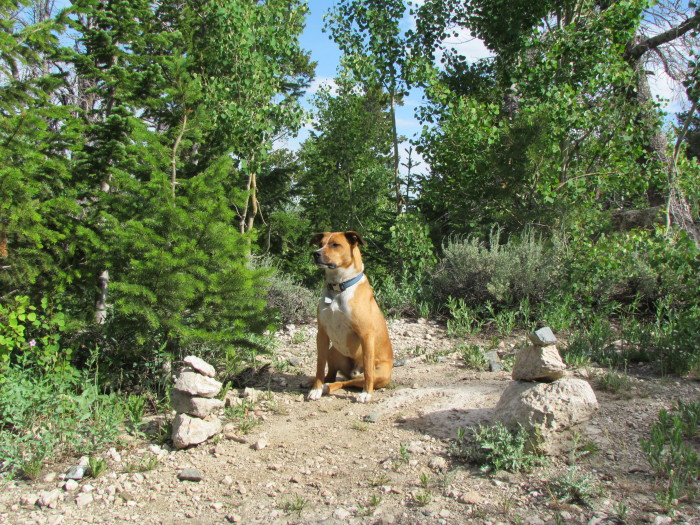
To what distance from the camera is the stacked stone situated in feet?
12.3

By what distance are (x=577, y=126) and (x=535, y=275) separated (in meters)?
2.57

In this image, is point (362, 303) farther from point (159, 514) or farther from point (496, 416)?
point (159, 514)

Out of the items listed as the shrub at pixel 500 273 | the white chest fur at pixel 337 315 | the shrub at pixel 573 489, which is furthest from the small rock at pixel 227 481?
the shrub at pixel 500 273

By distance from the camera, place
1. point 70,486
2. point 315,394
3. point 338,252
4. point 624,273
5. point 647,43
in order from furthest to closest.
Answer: point 647,43 → point 624,273 → point 315,394 → point 338,252 → point 70,486

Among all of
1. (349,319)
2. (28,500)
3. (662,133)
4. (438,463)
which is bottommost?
(28,500)

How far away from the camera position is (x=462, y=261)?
7805mm

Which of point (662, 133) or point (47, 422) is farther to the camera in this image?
point (662, 133)

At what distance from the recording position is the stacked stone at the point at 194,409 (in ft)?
12.3

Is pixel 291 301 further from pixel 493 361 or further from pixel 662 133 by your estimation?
pixel 662 133

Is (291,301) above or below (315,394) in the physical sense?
above

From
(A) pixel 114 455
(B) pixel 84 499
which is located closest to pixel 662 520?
(B) pixel 84 499

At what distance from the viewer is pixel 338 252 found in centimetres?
452

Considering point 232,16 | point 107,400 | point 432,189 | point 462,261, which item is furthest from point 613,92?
point 107,400

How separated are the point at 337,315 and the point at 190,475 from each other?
177 centimetres
